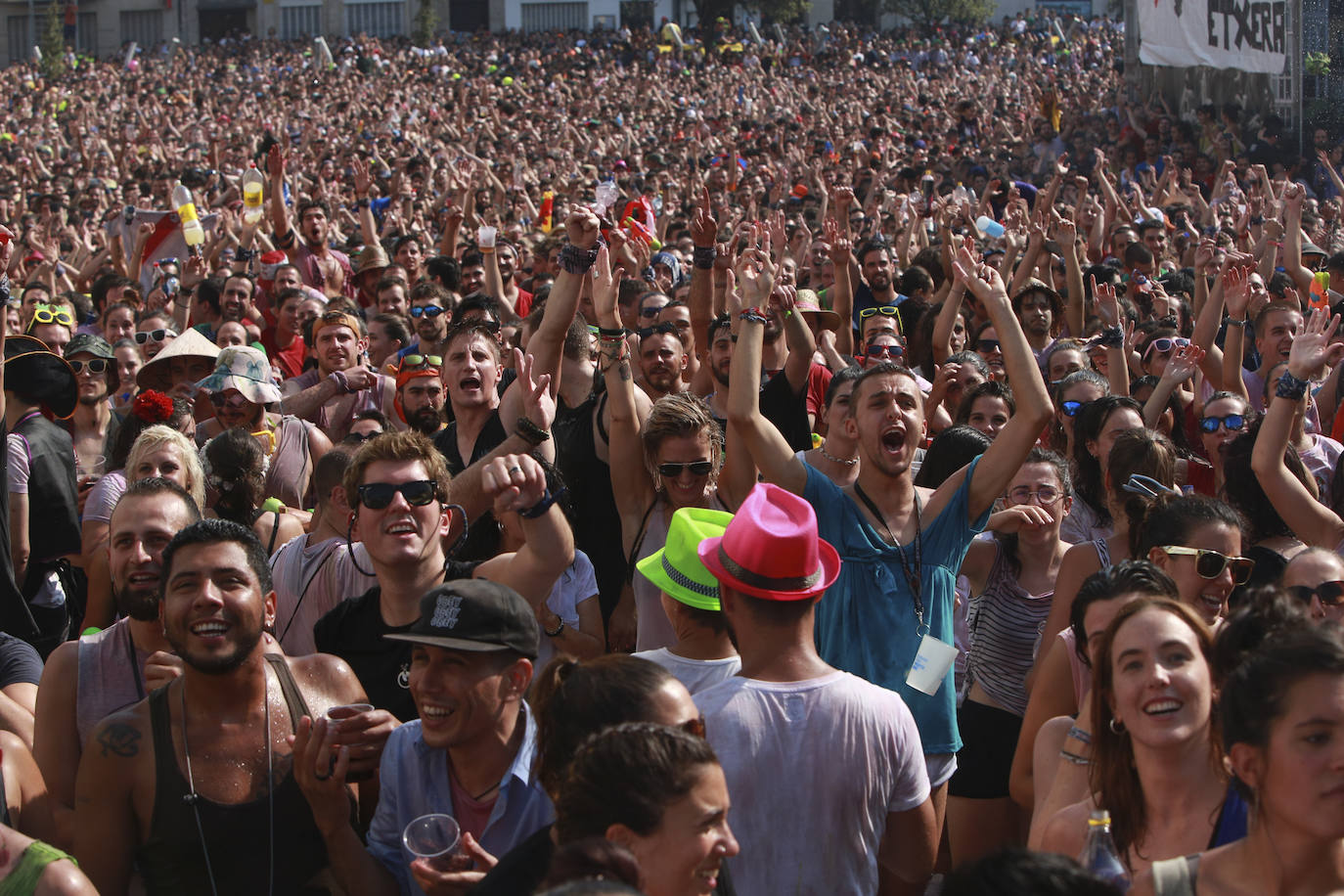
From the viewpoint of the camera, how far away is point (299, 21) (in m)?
58.8

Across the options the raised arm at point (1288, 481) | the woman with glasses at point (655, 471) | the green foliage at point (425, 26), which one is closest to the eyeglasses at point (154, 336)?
the woman with glasses at point (655, 471)

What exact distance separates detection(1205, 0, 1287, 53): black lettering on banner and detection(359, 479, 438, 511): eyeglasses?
14314mm

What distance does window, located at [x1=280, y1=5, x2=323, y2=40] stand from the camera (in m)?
58.3

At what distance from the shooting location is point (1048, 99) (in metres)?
21.1

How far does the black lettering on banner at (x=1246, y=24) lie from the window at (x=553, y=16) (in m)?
40.3

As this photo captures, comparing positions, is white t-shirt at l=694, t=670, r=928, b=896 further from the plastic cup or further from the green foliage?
the green foliage

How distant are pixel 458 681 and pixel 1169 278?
7.20 meters

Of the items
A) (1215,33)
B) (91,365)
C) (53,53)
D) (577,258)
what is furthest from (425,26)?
(577,258)

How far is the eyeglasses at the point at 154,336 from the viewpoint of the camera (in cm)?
751

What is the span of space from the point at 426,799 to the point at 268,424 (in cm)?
306

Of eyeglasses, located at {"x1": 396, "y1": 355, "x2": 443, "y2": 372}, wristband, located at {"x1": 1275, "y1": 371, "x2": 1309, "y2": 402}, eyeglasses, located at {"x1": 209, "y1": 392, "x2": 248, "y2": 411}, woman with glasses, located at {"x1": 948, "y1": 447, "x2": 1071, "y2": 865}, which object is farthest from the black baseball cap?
eyeglasses, located at {"x1": 396, "y1": 355, "x2": 443, "y2": 372}

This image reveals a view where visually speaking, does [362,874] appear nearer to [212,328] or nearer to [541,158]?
[212,328]

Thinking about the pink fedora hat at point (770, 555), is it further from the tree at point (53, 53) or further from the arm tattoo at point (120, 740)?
the tree at point (53, 53)

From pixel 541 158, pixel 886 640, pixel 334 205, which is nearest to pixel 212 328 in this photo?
pixel 886 640
